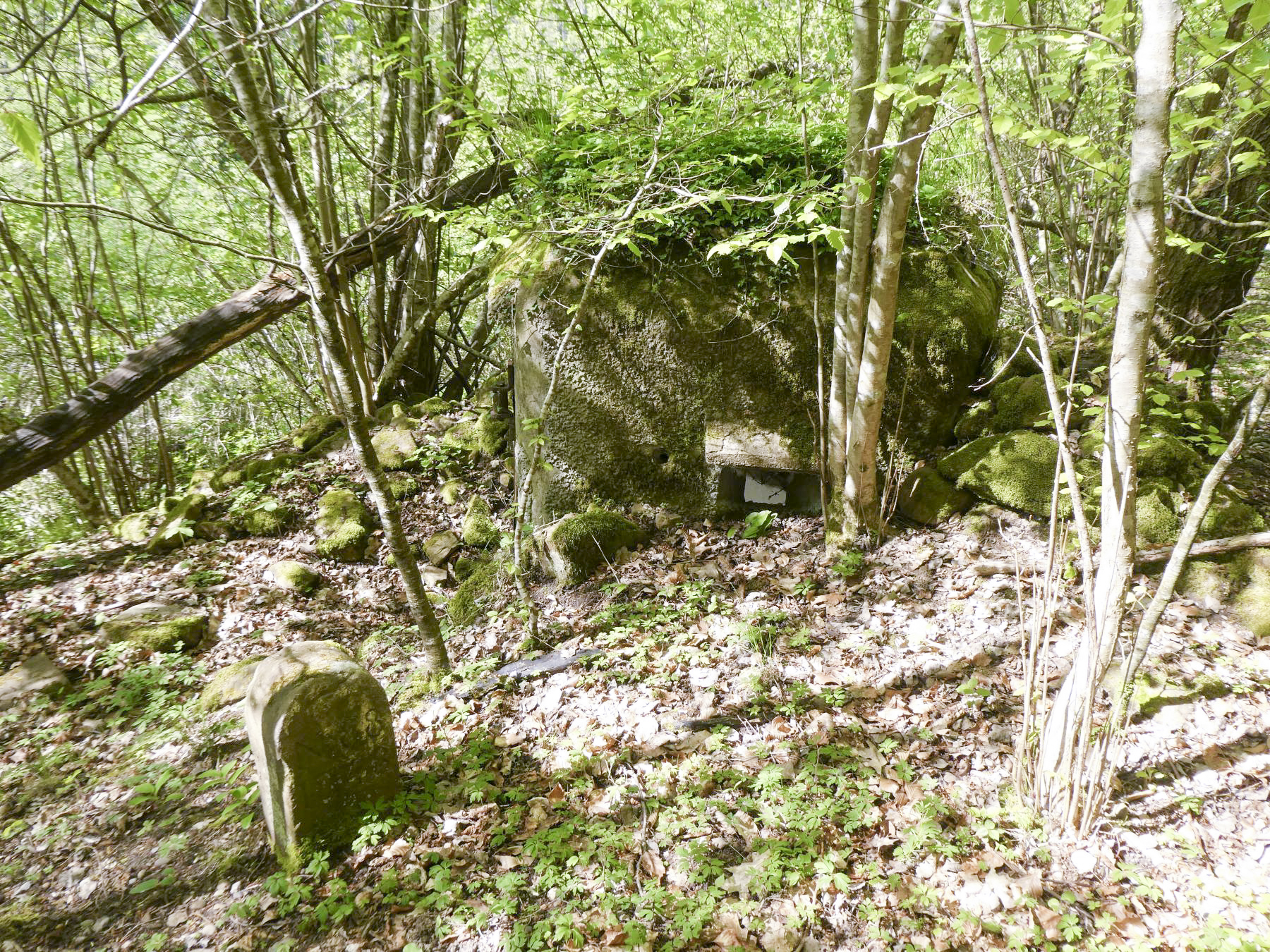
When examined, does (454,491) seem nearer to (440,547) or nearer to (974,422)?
(440,547)

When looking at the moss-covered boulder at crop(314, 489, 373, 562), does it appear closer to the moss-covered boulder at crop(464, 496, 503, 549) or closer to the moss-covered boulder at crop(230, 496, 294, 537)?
the moss-covered boulder at crop(230, 496, 294, 537)

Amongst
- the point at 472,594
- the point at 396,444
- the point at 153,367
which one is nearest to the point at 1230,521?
the point at 472,594

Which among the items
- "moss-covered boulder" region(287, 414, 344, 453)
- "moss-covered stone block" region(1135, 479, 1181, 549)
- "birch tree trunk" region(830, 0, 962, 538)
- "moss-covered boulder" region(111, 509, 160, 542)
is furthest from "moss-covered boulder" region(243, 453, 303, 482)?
"moss-covered stone block" region(1135, 479, 1181, 549)

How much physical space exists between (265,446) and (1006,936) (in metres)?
8.39

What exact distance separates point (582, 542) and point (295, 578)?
2700mm

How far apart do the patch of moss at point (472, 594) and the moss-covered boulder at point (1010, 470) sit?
3854 millimetres

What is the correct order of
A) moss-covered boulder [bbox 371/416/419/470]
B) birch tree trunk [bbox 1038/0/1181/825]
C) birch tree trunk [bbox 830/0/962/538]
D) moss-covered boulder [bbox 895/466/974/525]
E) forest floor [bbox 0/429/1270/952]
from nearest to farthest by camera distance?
birch tree trunk [bbox 1038/0/1181/825], forest floor [bbox 0/429/1270/952], birch tree trunk [bbox 830/0/962/538], moss-covered boulder [bbox 895/466/974/525], moss-covered boulder [bbox 371/416/419/470]

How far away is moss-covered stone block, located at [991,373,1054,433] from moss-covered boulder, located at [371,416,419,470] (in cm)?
587

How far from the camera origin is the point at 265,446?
7465 mm

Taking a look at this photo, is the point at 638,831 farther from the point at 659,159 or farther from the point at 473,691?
the point at 659,159

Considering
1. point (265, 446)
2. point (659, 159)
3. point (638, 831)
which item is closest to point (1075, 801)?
point (638, 831)

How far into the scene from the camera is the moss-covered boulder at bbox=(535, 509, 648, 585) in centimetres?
479

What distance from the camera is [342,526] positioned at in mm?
5844

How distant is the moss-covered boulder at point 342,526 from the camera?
566 cm
